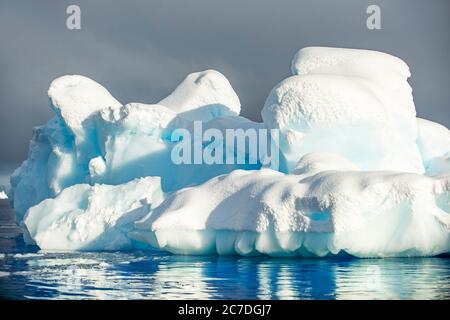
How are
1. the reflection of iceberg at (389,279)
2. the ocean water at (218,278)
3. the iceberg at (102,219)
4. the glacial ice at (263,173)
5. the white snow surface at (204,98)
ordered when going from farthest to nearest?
the white snow surface at (204,98), the iceberg at (102,219), the glacial ice at (263,173), the ocean water at (218,278), the reflection of iceberg at (389,279)

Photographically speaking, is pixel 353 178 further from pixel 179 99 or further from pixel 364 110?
pixel 179 99

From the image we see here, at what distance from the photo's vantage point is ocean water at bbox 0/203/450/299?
476 inches

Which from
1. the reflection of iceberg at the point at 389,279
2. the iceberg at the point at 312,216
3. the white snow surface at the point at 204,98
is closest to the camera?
the reflection of iceberg at the point at 389,279

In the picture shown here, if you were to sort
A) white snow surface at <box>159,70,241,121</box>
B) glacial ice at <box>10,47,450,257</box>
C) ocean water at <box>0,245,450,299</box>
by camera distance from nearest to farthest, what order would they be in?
ocean water at <box>0,245,450,299</box>
glacial ice at <box>10,47,450,257</box>
white snow surface at <box>159,70,241,121</box>

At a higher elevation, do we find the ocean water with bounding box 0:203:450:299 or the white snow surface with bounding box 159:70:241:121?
the white snow surface with bounding box 159:70:241:121

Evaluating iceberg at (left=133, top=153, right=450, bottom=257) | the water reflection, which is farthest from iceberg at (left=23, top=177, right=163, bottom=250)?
iceberg at (left=133, top=153, right=450, bottom=257)

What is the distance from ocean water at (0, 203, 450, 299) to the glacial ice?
455 millimetres

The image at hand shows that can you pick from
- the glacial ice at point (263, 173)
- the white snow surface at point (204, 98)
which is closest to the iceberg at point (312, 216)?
the glacial ice at point (263, 173)

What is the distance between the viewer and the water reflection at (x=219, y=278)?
1210 centimetres

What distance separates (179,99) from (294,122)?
6205mm

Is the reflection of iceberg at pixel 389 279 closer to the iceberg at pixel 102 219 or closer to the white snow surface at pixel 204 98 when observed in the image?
the iceberg at pixel 102 219

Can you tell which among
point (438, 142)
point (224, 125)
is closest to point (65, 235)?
point (224, 125)

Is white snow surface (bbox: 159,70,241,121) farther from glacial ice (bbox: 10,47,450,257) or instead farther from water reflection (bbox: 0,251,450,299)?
water reflection (bbox: 0,251,450,299)

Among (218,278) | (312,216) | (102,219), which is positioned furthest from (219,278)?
(102,219)
